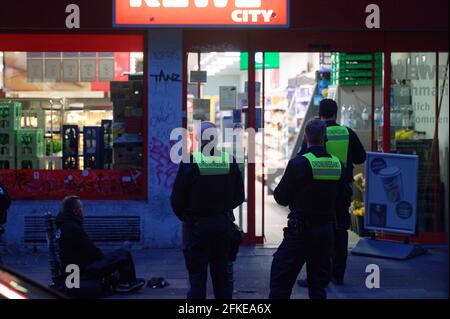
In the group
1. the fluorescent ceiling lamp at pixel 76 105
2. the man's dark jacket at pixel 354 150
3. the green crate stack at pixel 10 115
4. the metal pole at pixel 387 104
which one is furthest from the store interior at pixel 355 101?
the man's dark jacket at pixel 354 150

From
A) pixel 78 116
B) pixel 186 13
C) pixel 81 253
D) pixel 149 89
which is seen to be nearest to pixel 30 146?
pixel 78 116

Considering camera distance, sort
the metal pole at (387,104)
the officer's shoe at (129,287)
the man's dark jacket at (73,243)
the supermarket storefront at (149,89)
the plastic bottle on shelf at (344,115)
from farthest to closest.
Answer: the plastic bottle on shelf at (344,115) < the metal pole at (387,104) < the supermarket storefront at (149,89) < the officer's shoe at (129,287) < the man's dark jacket at (73,243)

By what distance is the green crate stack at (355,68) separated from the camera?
38.8 ft

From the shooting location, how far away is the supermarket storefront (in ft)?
35.3

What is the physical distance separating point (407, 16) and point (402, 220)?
108 inches

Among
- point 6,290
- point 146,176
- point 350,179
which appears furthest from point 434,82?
point 6,290

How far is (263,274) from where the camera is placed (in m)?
9.53

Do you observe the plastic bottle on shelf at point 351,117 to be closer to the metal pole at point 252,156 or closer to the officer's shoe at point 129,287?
the metal pole at point 252,156

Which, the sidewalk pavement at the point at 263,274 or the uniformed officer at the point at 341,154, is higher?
the uniformed officer at the point at 341,154

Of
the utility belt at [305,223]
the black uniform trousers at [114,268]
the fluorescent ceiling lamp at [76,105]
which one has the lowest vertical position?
the black uniform trousers at [114,268]

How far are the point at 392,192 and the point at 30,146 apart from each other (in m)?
4.88

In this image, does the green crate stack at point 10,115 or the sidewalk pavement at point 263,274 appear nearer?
the sidewalk pavement at point 263,274

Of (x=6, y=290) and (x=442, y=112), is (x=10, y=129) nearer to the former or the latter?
(x=442, y=112)

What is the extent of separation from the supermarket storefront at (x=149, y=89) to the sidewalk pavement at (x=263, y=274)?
A: 0.50 metres
